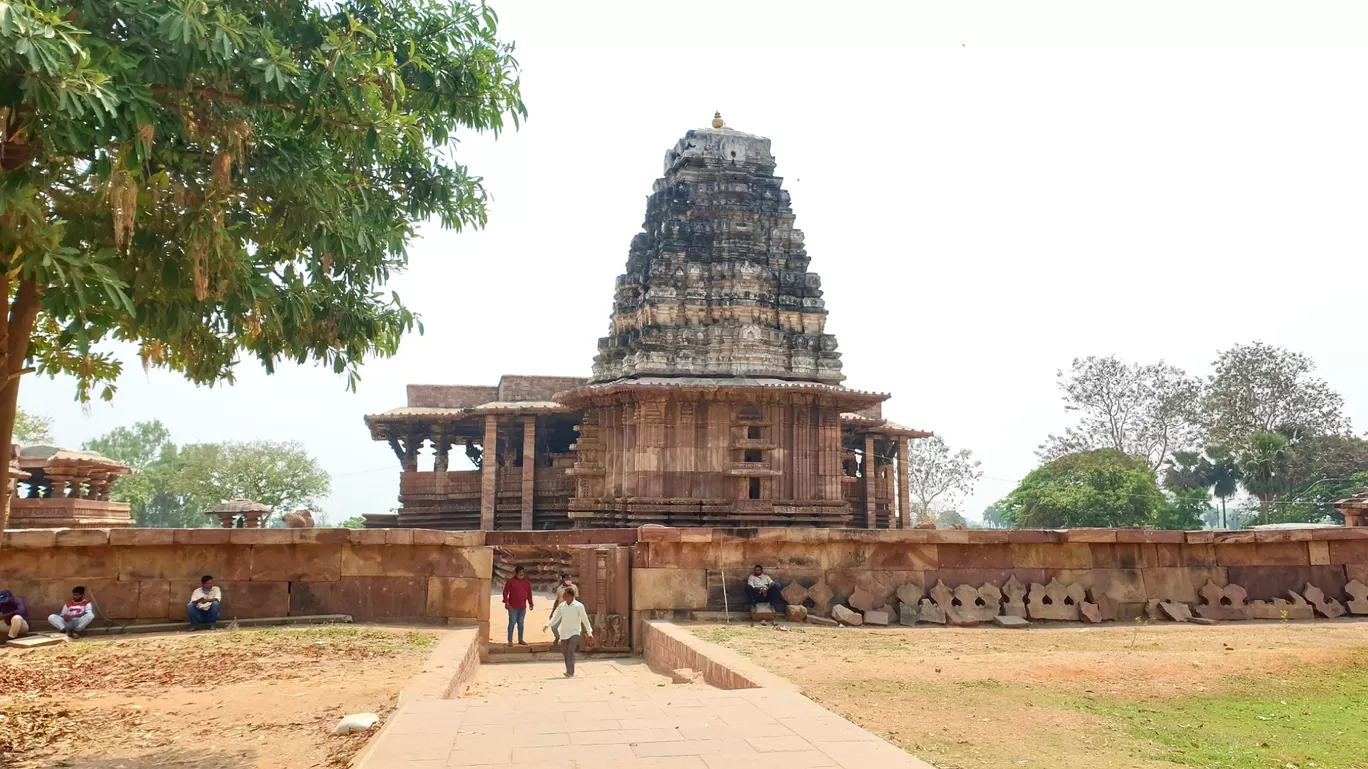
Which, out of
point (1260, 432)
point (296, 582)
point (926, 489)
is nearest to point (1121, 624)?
point (296, 582)

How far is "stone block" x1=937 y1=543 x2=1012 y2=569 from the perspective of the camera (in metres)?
13.1

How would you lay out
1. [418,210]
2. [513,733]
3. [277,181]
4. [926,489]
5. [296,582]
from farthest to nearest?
1. [926,489]
2. [296,582]
3. [418,210]
4. [277,181]
5. [513,733]

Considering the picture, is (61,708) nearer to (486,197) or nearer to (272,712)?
(272,712)

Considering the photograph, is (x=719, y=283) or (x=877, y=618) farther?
(x=719, y=283)

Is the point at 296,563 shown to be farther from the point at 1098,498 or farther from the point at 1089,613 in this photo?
the point at 1098,498

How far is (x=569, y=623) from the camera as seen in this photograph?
11.2 metres

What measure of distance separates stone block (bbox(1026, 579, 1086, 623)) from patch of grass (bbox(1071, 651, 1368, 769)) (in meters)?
4.76

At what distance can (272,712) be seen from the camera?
22.9 ft

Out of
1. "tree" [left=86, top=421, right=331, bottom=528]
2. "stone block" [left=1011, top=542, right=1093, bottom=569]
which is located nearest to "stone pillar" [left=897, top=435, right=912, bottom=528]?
"stone block" [left=1011, top=542, right=1093, bottom=569]

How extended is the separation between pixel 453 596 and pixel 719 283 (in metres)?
12.1

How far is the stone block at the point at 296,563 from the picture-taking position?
1228cm

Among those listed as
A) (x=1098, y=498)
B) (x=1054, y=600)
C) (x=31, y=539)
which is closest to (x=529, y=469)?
(x=31, y=539)

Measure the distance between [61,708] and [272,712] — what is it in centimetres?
172

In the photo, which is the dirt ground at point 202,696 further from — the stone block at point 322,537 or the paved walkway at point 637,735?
the stone block at point 322,537
